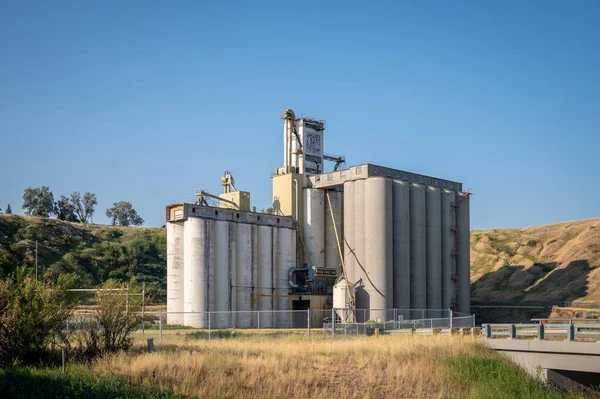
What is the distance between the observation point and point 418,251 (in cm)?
6931

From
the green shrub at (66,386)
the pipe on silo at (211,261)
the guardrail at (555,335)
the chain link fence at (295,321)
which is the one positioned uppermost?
the pipe on silo at (211,261)

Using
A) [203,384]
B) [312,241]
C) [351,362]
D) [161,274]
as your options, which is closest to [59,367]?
[203,384]

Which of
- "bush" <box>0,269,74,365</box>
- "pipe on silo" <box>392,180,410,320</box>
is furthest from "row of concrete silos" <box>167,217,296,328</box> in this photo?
"bush" <box>0,269,74,365</box>

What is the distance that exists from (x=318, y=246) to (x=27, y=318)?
143ft

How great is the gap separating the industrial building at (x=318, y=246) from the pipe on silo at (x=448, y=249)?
0.35 ft

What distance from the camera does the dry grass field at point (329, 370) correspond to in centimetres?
2992

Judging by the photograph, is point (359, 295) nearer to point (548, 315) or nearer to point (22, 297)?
point (548, 315)

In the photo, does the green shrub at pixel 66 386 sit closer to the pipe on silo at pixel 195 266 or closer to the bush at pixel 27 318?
the bush at pixel 27 318

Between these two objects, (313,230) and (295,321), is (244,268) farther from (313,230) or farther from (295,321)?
(313,230)

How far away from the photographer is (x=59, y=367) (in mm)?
29922

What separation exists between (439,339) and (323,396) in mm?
10708

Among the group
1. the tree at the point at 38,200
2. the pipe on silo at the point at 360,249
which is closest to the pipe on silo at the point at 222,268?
the pipe on silo at the point at 360,249

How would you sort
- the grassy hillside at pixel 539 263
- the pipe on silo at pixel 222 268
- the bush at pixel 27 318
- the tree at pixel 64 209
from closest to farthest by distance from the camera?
the bush at pixel 27 318
the pipe on silo at pixel 222 268
the grassy hillside at pixel 539 263
the tree at pixel 64 209

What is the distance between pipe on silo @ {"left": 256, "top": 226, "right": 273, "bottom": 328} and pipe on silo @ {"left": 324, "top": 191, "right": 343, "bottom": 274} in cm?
740
